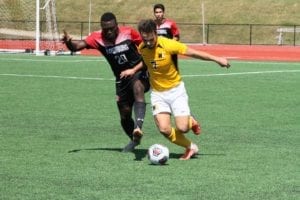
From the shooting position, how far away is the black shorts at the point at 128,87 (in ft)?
40.4

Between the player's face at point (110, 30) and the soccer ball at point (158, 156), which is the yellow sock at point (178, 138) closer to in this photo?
the soccer ball at point (158, 156)

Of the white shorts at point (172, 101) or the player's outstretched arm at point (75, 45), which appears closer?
the white shorts at point (172, 101)

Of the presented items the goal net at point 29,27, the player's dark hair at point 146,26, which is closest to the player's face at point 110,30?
the player's dark hair at point 146,26

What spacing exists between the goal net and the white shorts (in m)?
26.0

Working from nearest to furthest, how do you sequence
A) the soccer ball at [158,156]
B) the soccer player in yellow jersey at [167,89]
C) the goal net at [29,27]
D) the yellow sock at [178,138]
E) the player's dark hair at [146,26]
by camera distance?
the soccer ball at [158,156] → the player's dark hair at [146,26] → the soccer player in yellow jersey at [167,89] → the yellow sock at [178,138] → the goal net at [29,27]

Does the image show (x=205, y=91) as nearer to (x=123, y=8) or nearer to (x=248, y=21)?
(x=248, y=21)

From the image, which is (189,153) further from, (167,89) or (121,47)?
(121,47)

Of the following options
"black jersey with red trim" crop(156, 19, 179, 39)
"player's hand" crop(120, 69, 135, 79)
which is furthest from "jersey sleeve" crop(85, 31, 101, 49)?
"black jersey with red trim" crop(156, 19, 179, 39)

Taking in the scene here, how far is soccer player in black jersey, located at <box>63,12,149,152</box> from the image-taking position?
11961 mm

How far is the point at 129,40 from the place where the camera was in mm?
12109

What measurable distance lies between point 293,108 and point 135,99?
6.41 meters

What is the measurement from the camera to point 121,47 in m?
12.1

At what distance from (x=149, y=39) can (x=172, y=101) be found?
3.04ft

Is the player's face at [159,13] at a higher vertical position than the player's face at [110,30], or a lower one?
lower
